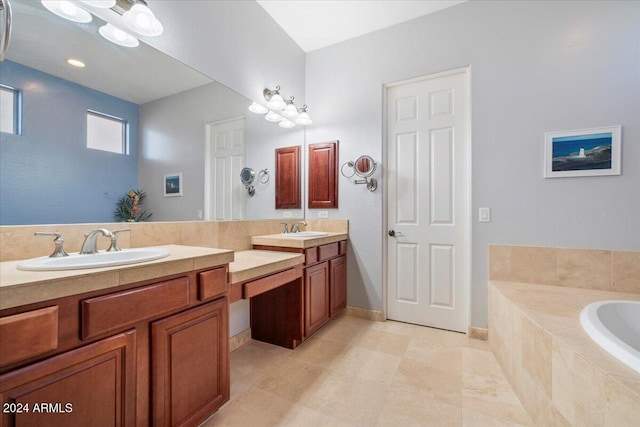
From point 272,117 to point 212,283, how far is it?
6.22ft

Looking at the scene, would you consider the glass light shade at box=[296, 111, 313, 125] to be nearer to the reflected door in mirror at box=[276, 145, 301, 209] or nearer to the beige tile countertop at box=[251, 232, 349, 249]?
the reflected door in mirror at box=[276, 145, 301, 209]

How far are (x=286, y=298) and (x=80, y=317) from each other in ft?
4.78

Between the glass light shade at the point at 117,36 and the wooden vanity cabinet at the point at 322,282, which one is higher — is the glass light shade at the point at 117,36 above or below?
above

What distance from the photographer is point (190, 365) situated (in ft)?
4.01

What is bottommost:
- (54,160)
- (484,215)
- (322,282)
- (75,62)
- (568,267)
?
(322,282)

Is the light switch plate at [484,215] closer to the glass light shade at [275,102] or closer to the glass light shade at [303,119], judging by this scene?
the glass light shade at [303,119]

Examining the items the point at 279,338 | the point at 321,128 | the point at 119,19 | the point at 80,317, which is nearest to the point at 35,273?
the point at 80,317

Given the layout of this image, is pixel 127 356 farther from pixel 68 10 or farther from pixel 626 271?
pixel 626 271

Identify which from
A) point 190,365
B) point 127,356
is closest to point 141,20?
point 127,356

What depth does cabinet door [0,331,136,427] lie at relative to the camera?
76cm

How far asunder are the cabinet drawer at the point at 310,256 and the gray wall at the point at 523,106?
68cm

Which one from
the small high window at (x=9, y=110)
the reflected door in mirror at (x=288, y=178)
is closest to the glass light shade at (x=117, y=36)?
the small high window at (x=9, y=110)

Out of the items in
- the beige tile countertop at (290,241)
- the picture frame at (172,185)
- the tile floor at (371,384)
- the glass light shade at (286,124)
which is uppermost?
the glass light shade at (286,124)

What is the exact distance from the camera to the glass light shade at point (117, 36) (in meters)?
1.43
